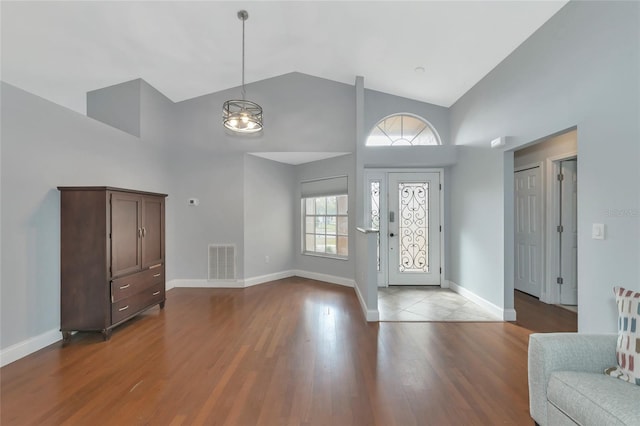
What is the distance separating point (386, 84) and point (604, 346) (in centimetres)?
419

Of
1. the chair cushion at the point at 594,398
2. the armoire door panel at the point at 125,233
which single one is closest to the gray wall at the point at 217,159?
the armoire door panel at the point at 125,233

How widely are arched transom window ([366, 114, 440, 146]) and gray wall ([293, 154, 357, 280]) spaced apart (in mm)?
595

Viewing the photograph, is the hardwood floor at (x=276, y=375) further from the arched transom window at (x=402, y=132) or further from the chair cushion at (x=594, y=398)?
the arched transom window at (x=402, y=132)

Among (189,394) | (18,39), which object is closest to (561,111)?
(189,394)

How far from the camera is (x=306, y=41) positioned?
3936mm

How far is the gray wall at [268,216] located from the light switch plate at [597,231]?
14.7 feet

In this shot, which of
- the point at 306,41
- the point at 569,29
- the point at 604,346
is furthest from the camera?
the point at 306,41

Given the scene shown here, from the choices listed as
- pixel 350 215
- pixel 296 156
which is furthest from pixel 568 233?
pixel 296 156

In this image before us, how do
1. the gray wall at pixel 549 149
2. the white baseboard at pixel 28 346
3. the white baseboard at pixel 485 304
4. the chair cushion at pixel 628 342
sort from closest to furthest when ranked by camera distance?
1. the chair cushion at pixel 628 342
2. the white baseboard at pixel 28 346
3. the white baseboard at pixel 485 304
4. the gray wall at pixel 549 149

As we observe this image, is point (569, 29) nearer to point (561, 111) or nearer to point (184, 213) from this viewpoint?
point (561, 111)

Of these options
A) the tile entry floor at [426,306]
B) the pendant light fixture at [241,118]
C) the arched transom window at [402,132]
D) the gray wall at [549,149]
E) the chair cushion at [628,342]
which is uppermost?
the arched transom window at [402,132]

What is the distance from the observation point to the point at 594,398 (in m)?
1.27

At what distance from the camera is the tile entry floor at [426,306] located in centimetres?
352

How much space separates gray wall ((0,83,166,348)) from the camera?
2490 mm
